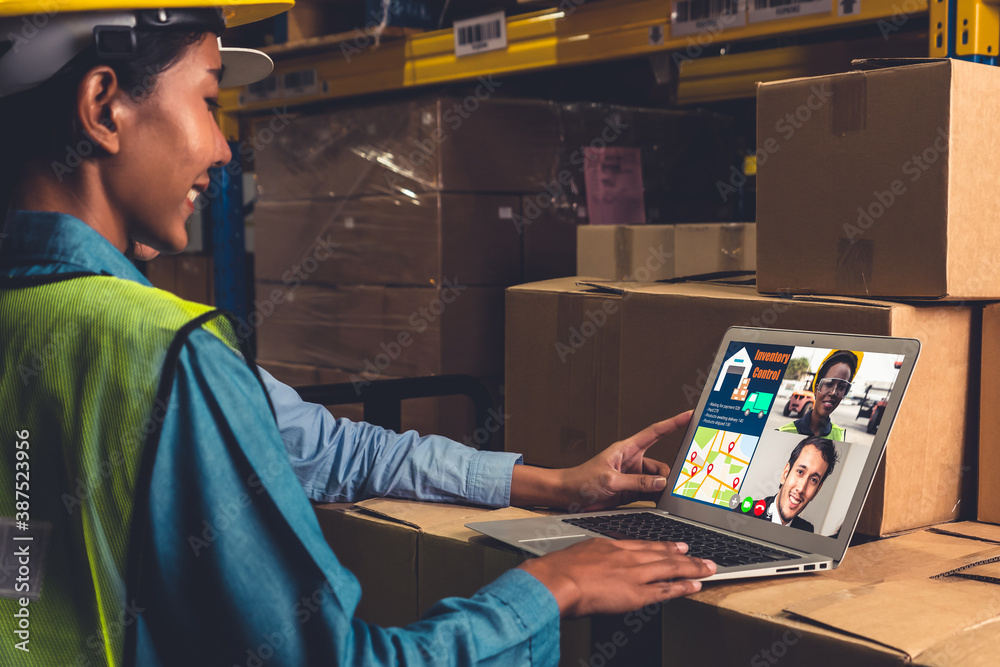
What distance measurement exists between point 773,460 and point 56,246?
2.54 ft

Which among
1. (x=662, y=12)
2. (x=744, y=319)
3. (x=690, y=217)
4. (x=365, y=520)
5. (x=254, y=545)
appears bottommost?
(x=365, y=520)

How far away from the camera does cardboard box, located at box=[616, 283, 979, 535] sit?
1130mm

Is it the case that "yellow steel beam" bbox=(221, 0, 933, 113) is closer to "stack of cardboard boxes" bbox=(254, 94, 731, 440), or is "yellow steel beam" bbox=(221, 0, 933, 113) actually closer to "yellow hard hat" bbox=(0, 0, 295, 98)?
"stack of cardboard boxes" bbox=(254, 94, 731, 440)

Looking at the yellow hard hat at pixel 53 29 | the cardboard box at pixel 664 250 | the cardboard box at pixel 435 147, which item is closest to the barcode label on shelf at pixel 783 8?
the cardboard box at pixel 664 250

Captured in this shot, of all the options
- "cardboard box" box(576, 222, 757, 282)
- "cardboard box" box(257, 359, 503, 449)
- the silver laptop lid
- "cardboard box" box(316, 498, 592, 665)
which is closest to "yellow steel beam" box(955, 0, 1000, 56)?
"cardboard box" box(576, 222, 757, 282)

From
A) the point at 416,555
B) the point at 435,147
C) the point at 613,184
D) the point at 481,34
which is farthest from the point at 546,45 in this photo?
the point at 416,555

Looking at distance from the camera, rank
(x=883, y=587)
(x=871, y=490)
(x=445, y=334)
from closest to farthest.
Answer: (x=883, y=587) < (x=871, y=490) < (x=445, y=334)

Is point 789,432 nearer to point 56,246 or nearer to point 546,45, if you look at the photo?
point 56,246

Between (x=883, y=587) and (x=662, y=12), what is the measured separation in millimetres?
1261

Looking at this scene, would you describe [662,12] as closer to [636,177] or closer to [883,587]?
[636,177]

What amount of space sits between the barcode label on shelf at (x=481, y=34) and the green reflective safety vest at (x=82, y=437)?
1.50 metres

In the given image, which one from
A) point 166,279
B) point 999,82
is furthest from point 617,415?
point 166,279

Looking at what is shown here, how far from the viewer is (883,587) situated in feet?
3.04

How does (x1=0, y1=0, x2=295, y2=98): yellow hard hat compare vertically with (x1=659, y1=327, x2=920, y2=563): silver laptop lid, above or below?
above
